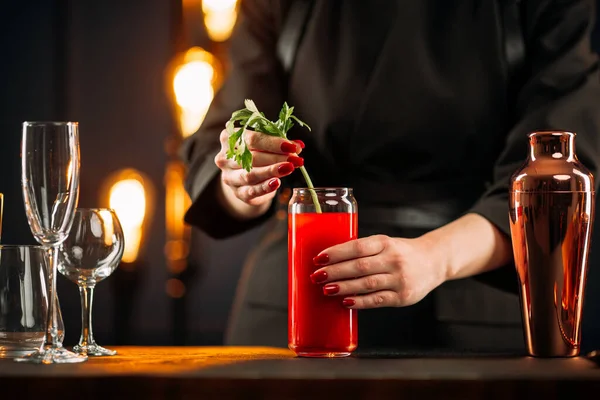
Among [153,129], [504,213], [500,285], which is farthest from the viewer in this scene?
[153,129]

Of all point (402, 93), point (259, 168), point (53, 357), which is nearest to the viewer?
point (53, 357)

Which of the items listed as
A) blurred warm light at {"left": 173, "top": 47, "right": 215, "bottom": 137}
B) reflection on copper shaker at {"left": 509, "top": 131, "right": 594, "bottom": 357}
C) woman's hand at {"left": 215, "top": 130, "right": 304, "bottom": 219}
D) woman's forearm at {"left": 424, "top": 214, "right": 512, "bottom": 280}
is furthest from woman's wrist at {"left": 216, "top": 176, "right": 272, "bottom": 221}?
blurred warm light at {"left": 173, "top": 47, "right": 215, "bottom": 137}

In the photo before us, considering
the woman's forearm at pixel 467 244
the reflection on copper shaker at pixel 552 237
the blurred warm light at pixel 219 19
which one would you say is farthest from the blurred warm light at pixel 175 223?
the reflection on copper shaker at pixel 552 237

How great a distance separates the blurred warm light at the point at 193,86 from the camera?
19.1 ft

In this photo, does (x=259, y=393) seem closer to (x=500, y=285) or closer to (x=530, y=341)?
(x=530, y=341)

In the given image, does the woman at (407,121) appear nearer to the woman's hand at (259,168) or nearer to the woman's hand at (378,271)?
the woman's hand at (259,168)

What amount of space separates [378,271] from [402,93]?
2.20ft

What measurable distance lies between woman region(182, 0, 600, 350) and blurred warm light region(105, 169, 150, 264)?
4.39m

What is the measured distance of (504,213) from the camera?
133 cm

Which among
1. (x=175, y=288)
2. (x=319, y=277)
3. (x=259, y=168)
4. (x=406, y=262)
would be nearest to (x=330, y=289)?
(x=319, y=277)

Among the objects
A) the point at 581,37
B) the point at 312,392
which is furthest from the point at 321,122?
the point at 312,392

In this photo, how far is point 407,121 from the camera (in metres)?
1.69

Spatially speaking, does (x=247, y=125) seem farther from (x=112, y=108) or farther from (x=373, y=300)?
(x=112, y=108)

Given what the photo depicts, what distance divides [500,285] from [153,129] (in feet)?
16.1
